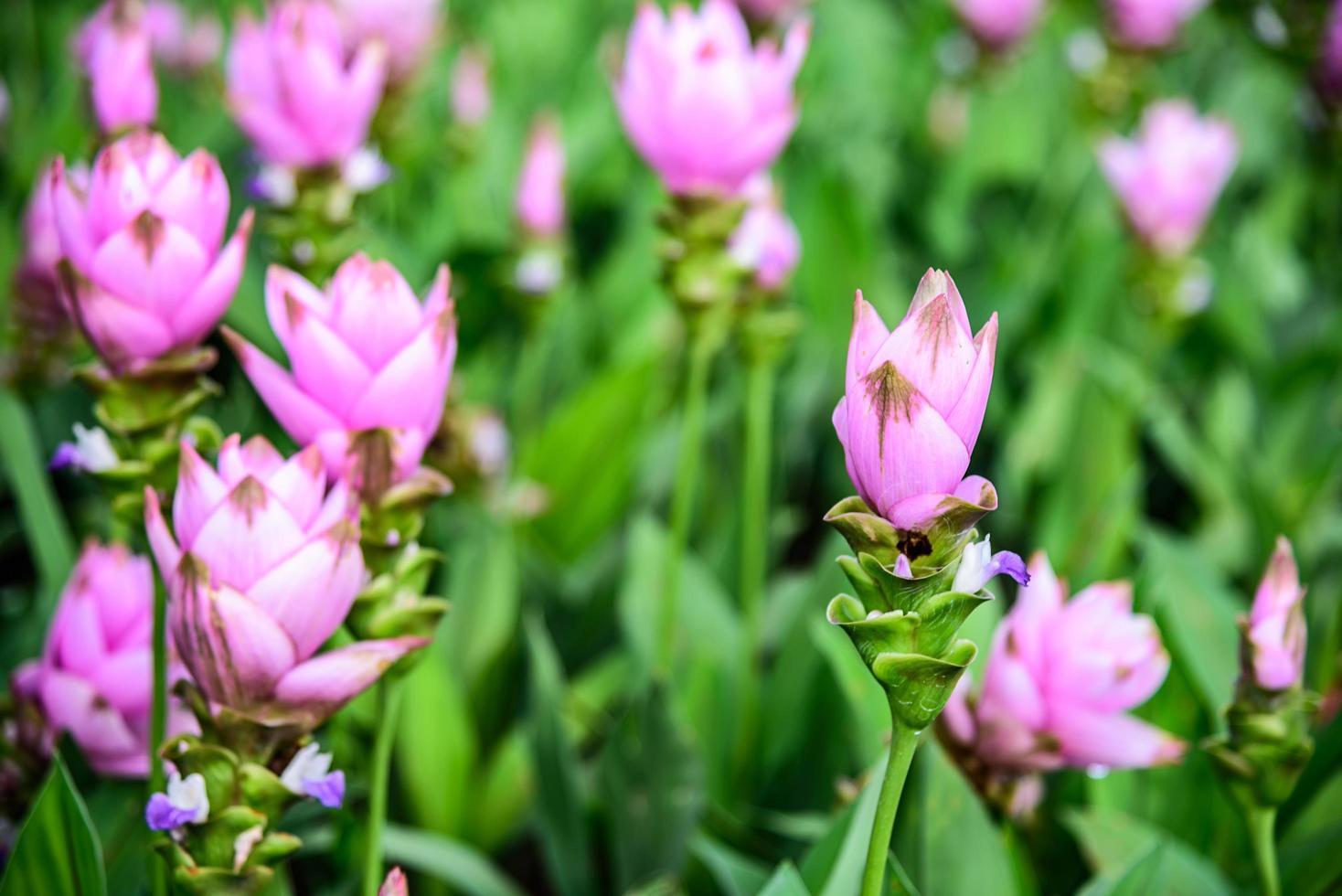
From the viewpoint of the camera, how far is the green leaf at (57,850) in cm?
84

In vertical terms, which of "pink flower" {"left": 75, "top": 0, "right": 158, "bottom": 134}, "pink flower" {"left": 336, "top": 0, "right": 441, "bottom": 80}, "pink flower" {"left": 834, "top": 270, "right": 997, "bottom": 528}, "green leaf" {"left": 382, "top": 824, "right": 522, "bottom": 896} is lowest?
"green leaf" {"left": 382, "top": 824, "right": 522, "bottom": 896}

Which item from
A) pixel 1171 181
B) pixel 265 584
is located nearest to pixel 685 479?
pixel 265 584

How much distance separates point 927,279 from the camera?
593mm

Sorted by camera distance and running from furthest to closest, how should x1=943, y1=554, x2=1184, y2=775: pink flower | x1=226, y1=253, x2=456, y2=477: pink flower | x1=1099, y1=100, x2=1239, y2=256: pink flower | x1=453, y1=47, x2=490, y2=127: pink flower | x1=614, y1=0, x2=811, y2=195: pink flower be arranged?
1. x1=453, y1=47, x2=490, y2=127: pink flower
2. x1=1099, y1=100, x2=1239, y2=256: pink flower
3. x1=614, y1=0, x2=811, y2=195: pink flower
4. x1=943, y1=554, x2=1184, y2=775: pink flower
5. x1=226, y1=253, x2=456, y2=477: pink flower

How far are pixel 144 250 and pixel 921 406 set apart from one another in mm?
459

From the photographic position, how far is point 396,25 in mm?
2350

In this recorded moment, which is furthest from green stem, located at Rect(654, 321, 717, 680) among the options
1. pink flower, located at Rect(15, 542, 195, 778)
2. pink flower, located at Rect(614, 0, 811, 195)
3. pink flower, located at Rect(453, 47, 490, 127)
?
pink flower, located at Rect(453, 47, 490, 127)

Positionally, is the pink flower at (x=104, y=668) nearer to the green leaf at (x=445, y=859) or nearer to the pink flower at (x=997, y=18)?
the green leaf at (x=445, y=859)

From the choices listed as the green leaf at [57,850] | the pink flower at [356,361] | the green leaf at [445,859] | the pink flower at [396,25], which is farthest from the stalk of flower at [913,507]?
the pink flower at [396,25]

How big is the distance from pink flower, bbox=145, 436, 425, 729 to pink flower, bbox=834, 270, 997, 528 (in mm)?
277

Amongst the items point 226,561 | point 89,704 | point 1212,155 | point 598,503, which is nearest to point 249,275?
point 598,503

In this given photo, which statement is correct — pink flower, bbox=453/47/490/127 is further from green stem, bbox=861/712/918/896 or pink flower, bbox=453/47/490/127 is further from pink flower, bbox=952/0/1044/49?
green stem, bbox=861/712/918/896

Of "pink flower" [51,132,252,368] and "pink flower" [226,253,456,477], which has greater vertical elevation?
"pink flower" [51,132,252,368]

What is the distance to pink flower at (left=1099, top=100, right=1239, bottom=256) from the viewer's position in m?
1.88
